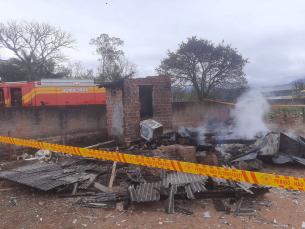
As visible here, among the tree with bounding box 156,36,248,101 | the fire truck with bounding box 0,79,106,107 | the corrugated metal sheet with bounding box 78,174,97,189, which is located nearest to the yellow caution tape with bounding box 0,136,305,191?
the corrugated metal sheet with bounding box 78,174,97,189

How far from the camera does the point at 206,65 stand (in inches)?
741

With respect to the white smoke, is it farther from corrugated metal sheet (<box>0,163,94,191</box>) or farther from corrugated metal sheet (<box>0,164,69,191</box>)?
corrugated metal sheet (<box>0,164,69,191</box>)

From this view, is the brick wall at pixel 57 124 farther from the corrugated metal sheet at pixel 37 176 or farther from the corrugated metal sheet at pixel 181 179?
the corrugated metal sheet at pixel 181 179

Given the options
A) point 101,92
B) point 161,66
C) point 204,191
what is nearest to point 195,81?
point 161,66

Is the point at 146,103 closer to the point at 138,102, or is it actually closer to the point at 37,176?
the point at 138,102

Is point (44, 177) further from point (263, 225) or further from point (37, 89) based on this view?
point (37, 89)

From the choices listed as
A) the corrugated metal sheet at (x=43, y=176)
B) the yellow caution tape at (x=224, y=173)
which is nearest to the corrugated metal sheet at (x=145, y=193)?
the yellow caution tape at (x=224, y=173)

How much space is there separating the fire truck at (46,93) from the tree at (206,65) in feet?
26.4

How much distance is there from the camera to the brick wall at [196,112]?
13898 millimetres

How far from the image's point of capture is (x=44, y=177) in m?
5.56

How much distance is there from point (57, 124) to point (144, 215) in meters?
7.08

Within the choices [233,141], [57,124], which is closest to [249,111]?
[233,141]

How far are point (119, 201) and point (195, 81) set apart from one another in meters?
15.8

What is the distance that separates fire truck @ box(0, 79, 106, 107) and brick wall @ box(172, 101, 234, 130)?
590 centimetres
